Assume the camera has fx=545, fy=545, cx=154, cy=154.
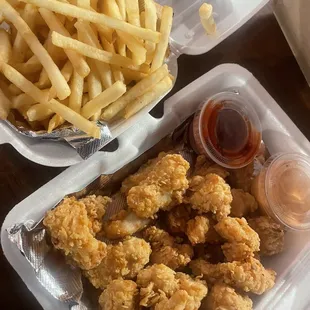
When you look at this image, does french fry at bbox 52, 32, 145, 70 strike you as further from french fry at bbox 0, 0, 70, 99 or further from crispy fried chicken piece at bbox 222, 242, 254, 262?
crispy fried chicken piece at bbox 222, 242, 254, 262

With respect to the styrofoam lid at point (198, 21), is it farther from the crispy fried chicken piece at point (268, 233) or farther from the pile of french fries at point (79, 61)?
the crispy fried chicken piece at point (268, 233)

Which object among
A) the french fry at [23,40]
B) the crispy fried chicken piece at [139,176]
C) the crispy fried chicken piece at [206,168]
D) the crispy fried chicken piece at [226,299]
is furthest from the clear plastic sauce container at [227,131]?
the french fry at [23,40]

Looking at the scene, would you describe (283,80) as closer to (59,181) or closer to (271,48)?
(271,48)

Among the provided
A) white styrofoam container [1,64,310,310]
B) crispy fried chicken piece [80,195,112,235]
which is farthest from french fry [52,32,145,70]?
crispy fried chicken piece [80,195,112,235]

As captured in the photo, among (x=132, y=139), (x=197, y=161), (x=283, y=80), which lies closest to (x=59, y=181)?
(x=132, y=139)

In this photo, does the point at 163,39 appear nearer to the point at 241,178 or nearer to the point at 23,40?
the point at 23,40

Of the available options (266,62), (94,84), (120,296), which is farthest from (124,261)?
(266,62)
